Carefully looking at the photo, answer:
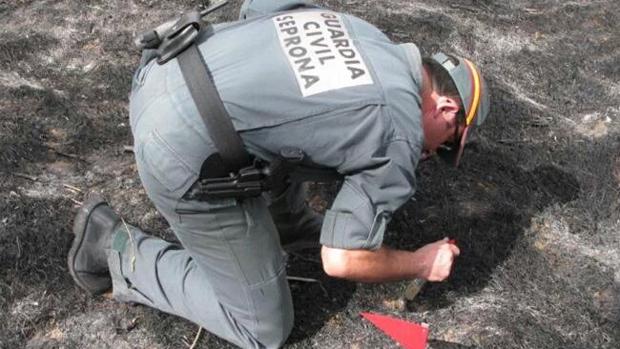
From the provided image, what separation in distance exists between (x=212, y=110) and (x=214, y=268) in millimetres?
666

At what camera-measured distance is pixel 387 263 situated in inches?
96.3

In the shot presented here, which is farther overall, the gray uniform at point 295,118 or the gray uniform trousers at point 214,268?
the gray uniform trousers at point 214,268

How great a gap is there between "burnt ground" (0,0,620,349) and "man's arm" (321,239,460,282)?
1.28ft

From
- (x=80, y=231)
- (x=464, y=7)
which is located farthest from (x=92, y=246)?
(x=464, y=7)

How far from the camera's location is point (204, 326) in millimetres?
2750

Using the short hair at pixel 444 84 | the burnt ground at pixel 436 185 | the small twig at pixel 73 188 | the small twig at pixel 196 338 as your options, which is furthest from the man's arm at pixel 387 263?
the small twig at pixel 73 188

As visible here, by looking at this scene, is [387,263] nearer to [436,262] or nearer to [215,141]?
[436,262]

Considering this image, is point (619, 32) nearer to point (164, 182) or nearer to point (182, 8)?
point (182, 8)

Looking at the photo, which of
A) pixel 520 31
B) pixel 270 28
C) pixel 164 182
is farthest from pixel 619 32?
pixel 164 182

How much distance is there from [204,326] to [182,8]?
2743 mm

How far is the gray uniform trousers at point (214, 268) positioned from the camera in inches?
96.7

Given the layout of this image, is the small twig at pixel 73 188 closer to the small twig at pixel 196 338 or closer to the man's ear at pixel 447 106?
the small twig at pixel 196 338

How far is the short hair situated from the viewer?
7.99 feet

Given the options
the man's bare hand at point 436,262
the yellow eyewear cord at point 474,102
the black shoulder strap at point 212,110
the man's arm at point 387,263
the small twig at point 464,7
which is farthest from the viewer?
the small twig at point 464,7
